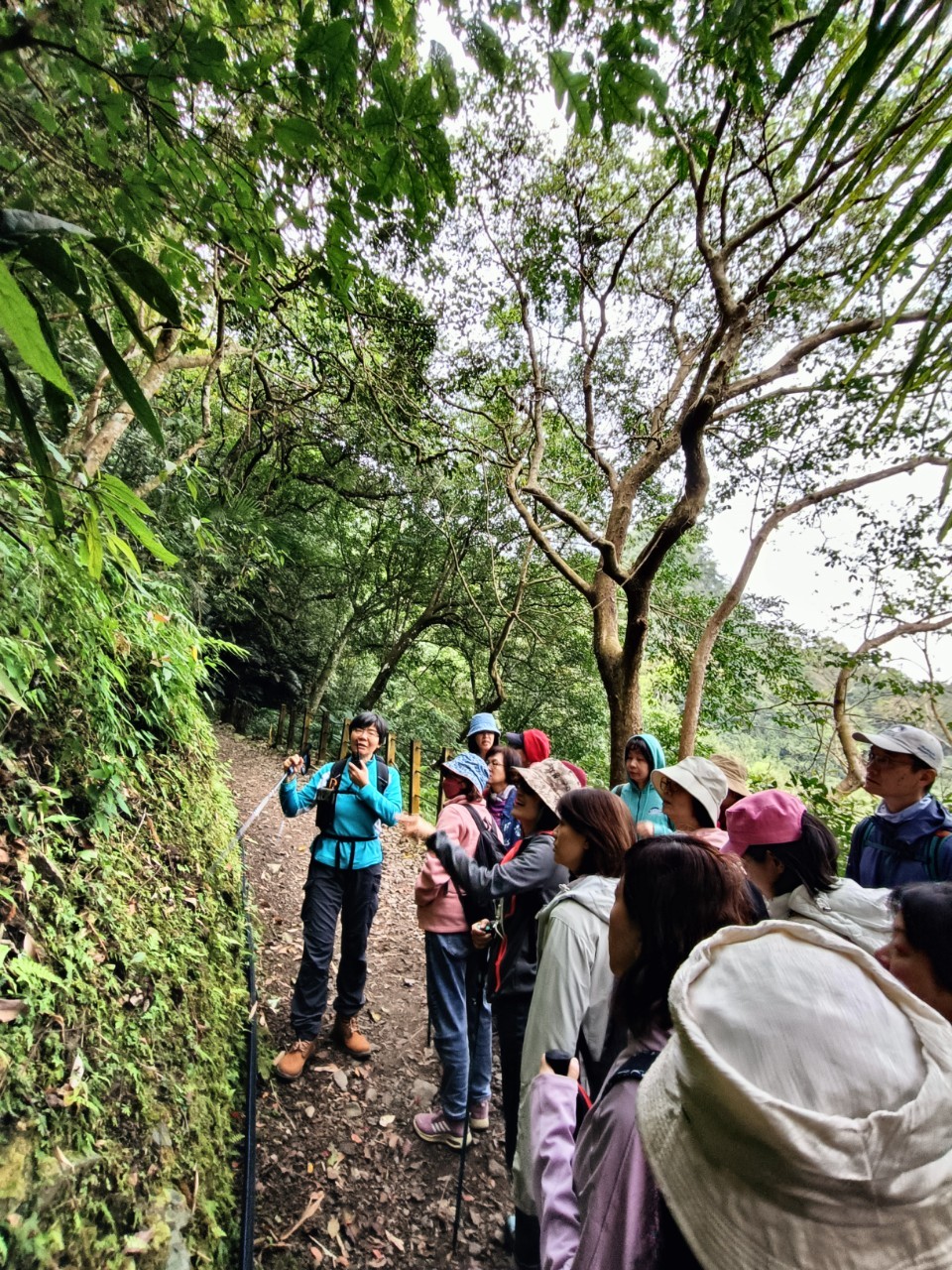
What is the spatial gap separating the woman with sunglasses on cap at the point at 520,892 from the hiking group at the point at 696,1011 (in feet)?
0.04

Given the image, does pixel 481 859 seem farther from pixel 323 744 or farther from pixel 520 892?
pixel 323 744

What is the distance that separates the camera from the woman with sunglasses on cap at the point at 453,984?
2.82 meters

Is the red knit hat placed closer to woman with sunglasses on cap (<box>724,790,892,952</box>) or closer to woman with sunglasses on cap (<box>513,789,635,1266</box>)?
woman with sunglasses on cap (<box>724,790,892,952</box>)

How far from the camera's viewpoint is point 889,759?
7.89ft

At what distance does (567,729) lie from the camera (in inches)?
478

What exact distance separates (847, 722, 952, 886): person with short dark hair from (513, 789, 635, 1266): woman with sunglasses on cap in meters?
1.25

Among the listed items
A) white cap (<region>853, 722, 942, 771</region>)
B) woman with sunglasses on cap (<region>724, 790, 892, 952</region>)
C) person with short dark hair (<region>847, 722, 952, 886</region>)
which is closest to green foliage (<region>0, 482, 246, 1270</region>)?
woman with sunglasses on cap (<region>724, 790, 892, 952</region>)

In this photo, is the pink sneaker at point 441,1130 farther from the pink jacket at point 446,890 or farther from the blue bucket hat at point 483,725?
the blue bucket hat at point 483,725

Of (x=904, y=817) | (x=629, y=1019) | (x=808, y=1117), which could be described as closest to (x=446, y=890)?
(x=629, y=1019)

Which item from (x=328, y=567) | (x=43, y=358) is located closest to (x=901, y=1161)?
(x=43, y=358)

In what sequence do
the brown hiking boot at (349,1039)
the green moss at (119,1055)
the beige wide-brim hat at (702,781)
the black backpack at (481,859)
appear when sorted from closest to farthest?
1. the green moss at (119,1055)
2. the beige wide-brim hat at (702,781)
3. the black backpack at (481,859)
4. the brown hiking boot at (349,1039)

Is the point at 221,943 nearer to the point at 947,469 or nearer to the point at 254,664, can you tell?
the point at 947,469

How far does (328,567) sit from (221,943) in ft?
34.3

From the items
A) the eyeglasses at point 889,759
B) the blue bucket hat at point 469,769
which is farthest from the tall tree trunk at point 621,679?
the eyeglasses at point 889,759
